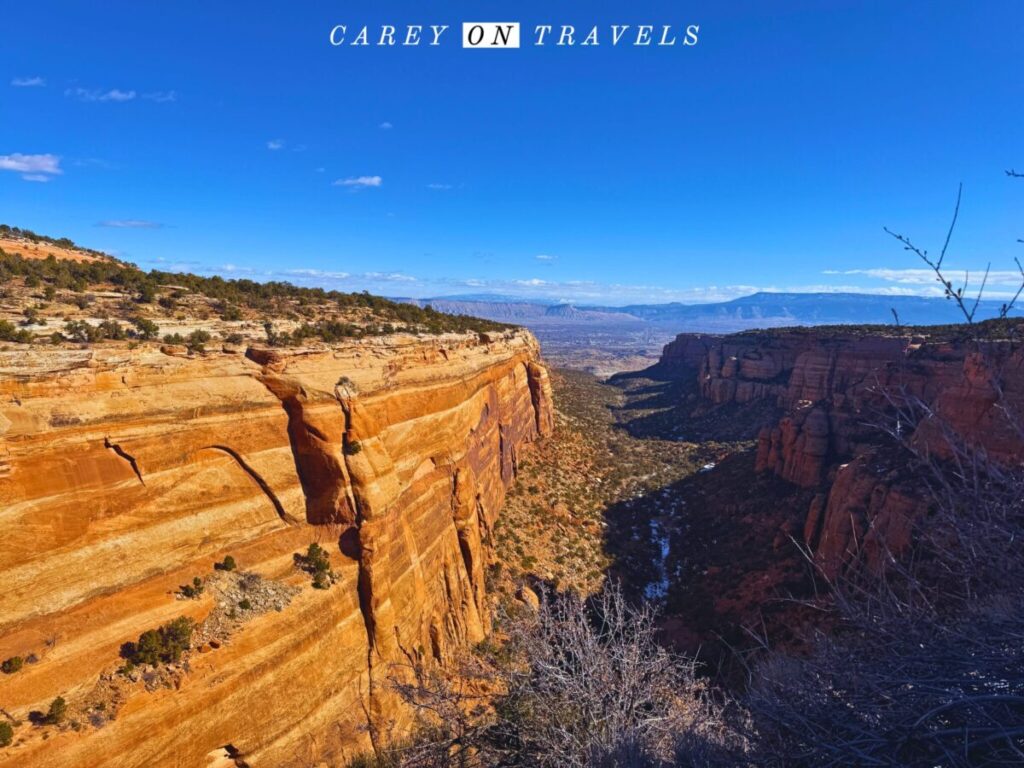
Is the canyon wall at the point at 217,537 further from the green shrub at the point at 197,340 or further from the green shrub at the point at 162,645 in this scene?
the green shrub at the point at 197,340

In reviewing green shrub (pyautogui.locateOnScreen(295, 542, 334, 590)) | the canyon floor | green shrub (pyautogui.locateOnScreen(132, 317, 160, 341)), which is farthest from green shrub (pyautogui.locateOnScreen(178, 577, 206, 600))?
the canyon floor

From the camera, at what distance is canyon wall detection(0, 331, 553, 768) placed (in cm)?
1126

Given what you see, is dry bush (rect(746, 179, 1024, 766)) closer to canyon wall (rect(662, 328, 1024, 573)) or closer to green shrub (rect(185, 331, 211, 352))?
canyon wall (rect(662, 328, 1024, 573))

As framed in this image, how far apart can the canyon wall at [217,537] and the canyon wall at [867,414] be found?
572 inches

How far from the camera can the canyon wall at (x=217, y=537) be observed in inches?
443

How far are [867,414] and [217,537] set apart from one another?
44352 millimetres

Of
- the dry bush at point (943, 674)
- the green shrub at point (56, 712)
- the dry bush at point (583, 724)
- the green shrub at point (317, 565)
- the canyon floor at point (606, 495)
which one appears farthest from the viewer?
the canyon floor at point (606, 495)

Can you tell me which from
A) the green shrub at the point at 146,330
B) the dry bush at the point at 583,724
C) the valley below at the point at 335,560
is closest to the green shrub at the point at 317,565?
the valley below at the point at 335,560

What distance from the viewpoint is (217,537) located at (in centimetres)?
1453

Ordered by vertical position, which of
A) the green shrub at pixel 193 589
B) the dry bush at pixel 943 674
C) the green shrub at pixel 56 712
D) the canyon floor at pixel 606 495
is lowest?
the canyon floor at pixel 606 495

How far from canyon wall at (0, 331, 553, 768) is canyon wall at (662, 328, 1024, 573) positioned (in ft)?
47.7

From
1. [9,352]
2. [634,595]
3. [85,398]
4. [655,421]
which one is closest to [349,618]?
[85,398]

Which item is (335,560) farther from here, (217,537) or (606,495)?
(606,495)

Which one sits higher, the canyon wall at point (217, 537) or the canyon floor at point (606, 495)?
the canyon wall at point (217, 537)
